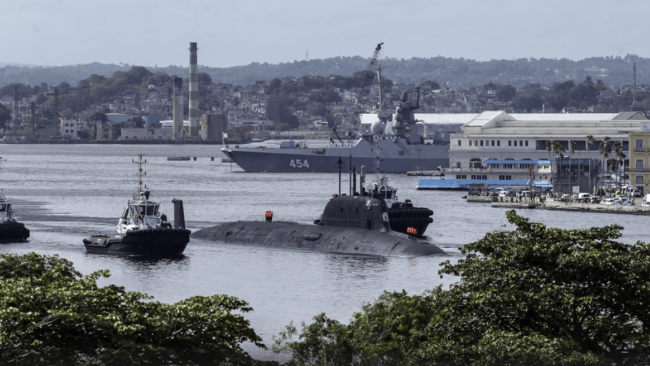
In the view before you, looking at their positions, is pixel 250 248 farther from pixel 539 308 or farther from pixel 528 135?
pixel 528 135

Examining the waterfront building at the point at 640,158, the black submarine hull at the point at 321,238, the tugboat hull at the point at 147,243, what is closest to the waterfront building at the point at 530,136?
the waterfront building at the point at 640,158

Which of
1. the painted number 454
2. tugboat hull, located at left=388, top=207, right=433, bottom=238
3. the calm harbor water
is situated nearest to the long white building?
the calm harbor water

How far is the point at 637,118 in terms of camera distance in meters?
145

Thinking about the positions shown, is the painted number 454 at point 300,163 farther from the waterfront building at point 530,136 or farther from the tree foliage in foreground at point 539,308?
the tree foliage in foreground at point 539,308

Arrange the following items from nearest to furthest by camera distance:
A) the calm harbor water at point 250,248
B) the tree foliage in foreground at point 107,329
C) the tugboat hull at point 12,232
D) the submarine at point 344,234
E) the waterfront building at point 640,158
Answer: the tree foliage in foreground at point 107,329, the calm harbor water at point 250,248, the submarine at point 344,234, the tugboat hull at point 12,232, the waterfront building at point 640,158

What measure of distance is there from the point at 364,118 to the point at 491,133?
4727 cm

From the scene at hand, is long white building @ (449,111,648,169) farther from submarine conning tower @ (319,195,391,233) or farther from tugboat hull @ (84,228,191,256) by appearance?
tugboat hull @ (84,228,191,256)

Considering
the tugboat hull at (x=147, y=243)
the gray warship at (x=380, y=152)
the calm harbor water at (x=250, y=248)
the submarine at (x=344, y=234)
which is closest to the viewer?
the calm harbor water at (x=250, y=248)

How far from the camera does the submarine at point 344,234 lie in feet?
156

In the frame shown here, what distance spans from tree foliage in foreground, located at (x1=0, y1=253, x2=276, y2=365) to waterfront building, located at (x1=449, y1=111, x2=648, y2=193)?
3830 inches

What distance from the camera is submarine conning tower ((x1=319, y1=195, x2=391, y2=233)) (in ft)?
167

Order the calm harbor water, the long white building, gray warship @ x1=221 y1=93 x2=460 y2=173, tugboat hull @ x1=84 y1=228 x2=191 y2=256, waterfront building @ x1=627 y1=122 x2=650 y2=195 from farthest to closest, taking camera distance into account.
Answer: gray warship @ x1=221 y1=93 x2=460 y2=173, the long white building, waterfront building @ x1=627 y1=122 x2=650 y2=195, tugboat hull @ x1=84 y1=228 x2=191 y2=256, the calm harbor water

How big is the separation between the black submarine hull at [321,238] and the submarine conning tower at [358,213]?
76 centimetres

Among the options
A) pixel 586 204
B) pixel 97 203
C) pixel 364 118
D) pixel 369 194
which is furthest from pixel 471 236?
pixel 364 118
